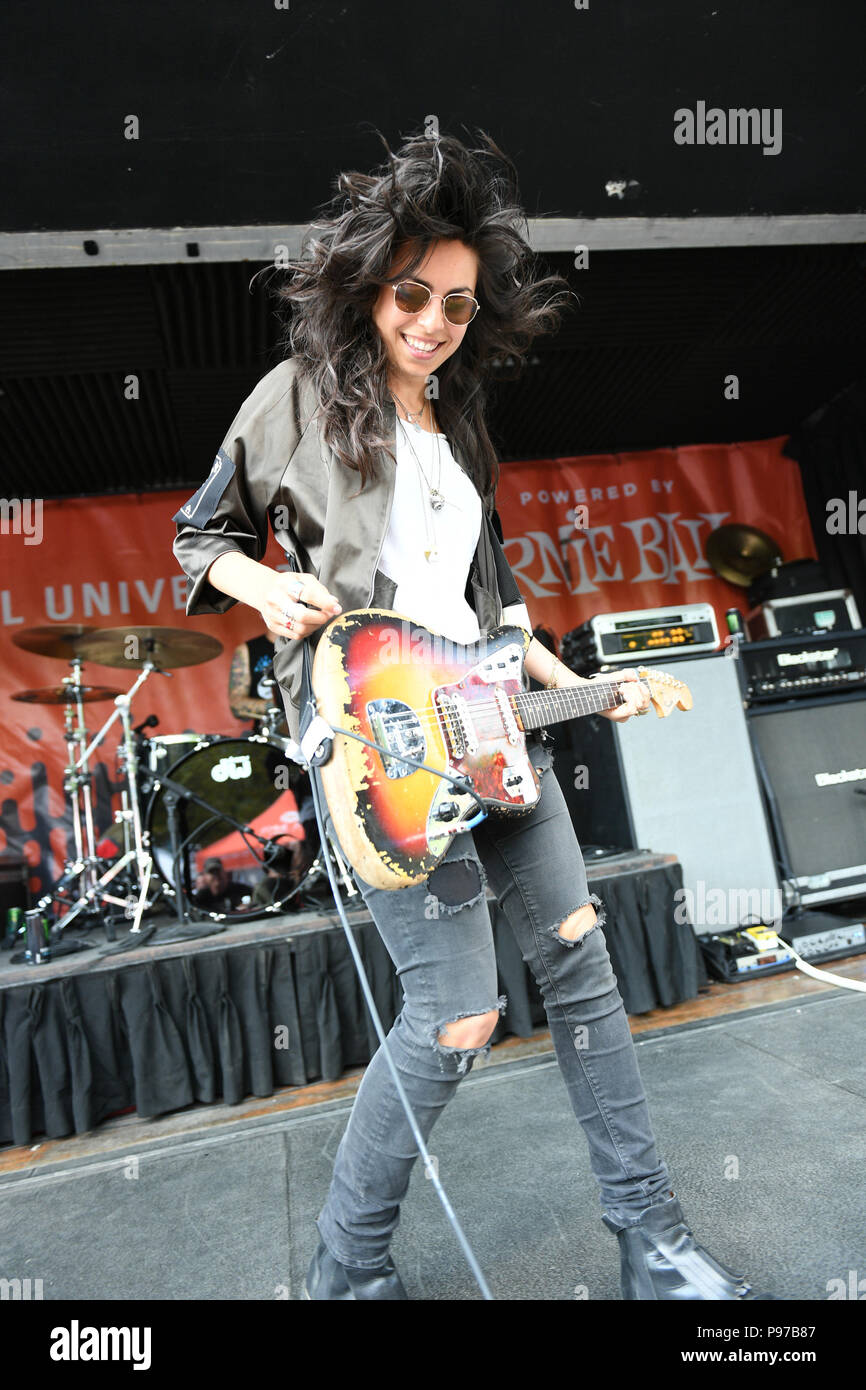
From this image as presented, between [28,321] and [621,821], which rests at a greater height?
[28,321]

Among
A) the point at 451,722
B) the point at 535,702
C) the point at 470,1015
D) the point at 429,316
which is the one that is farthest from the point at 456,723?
the point at 429,316

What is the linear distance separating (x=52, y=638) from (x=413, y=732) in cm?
284

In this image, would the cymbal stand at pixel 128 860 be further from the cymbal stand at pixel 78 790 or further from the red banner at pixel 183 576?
the red banner at pixel 183 576

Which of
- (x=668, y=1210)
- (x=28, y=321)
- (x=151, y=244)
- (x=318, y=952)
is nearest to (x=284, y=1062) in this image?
(x=318, y=952)

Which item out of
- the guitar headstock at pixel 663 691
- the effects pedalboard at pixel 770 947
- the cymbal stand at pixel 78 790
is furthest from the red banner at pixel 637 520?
the guitar headstock at pixel 663 691

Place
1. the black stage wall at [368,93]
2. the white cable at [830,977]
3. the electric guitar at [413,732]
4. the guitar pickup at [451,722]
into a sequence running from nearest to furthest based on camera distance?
the electric guitar at [413,732], the guitar pickup at [451,722], the black stage wall at [368,93], the white cable at [830,977]

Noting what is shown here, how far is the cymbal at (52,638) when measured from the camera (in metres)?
3.54

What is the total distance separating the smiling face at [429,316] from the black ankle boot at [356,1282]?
1428 mm

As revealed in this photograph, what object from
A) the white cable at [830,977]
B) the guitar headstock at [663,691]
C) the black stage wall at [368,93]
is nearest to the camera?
the guitar headstock at [663,691]

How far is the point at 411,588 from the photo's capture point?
137cm

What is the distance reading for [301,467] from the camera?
135 cm

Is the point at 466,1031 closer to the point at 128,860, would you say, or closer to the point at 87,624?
the point at 128,860

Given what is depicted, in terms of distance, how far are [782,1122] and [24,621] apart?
14.3 ft
